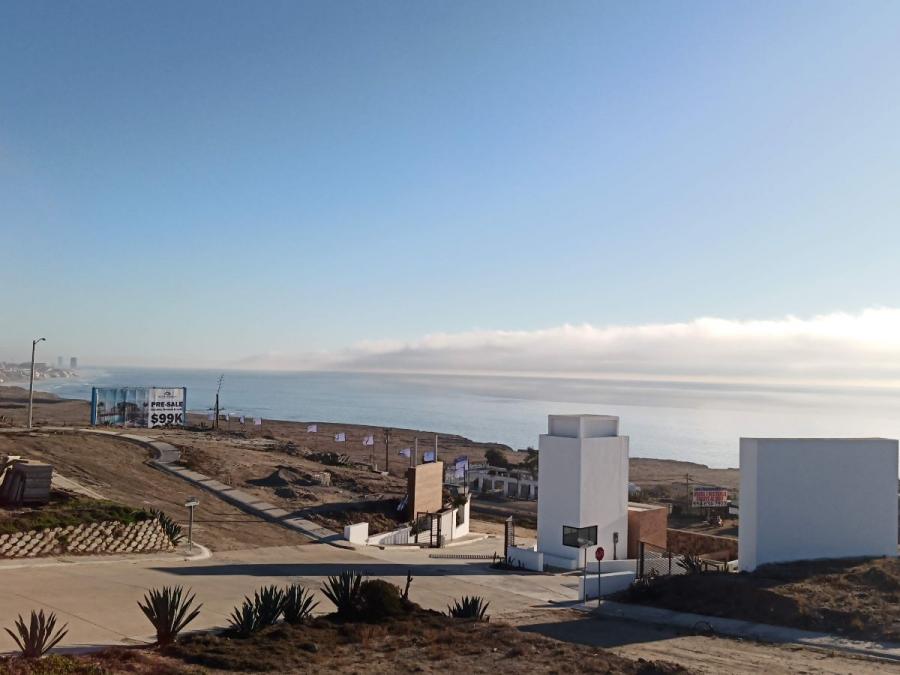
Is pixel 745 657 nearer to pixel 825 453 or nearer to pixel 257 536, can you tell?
pixel 825 453

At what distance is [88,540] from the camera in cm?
2184

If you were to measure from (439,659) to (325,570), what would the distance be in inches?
469

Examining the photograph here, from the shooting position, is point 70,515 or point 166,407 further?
point 166,407

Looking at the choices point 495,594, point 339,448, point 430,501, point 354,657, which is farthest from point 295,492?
point 339,448

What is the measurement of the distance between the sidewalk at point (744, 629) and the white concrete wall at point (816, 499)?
226 inches

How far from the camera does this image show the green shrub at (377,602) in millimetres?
14508

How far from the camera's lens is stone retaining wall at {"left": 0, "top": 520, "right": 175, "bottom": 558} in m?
20.1

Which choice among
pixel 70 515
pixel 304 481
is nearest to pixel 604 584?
pixel 70 515

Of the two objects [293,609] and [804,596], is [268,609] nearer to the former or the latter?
[293,609]

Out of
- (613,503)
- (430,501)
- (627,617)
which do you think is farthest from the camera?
(430,501)

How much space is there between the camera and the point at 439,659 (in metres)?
12.0

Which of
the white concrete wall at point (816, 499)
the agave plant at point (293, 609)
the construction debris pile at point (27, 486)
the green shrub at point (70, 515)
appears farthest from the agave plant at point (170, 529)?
the white concrete wall at point (816, 499)

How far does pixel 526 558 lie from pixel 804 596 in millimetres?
10442

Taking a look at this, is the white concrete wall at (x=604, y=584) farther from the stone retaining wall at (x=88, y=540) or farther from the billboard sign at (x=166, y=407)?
the billboard sign at (x=166, y=407)
